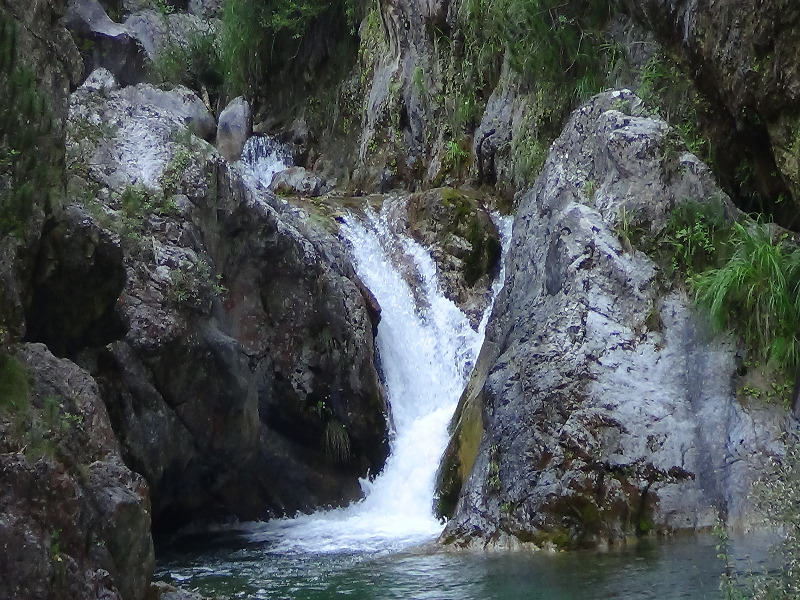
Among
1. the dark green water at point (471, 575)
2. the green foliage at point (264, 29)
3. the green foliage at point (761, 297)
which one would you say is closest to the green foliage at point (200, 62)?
the green foliage at point (264, 29)

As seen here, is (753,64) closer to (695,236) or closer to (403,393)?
(695,236)

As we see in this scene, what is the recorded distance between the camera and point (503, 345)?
1022 centimetres

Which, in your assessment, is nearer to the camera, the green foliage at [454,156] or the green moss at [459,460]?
the green moss at [459,460]

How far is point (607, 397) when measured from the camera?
345 inches

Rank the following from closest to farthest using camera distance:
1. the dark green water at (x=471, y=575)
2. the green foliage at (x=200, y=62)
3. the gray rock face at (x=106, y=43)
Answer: the dark green water at (x=471, y=575) → the gray rock face at (x=106, y=43) → the green foliage at (x=200, y=62)

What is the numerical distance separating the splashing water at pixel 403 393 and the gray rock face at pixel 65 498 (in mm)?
4092

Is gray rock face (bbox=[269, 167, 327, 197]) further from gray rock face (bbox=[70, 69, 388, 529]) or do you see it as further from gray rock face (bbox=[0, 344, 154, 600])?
gray rock face (bbox=[0, 344, 154, 600])

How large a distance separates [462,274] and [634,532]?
6748 millimetres

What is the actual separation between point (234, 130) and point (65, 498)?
61.0 feet

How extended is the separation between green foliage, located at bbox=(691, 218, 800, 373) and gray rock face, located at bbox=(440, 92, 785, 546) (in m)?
0.27

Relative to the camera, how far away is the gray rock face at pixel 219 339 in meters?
A: 9.23

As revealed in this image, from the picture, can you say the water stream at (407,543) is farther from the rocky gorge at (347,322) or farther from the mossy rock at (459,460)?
the rocky gorge at (347,322)

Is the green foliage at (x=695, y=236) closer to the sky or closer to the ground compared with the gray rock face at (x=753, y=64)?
closer to the ground

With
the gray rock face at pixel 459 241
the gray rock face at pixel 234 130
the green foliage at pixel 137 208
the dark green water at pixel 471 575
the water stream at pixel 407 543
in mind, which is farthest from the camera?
the gray rock face at pixel 234 130
